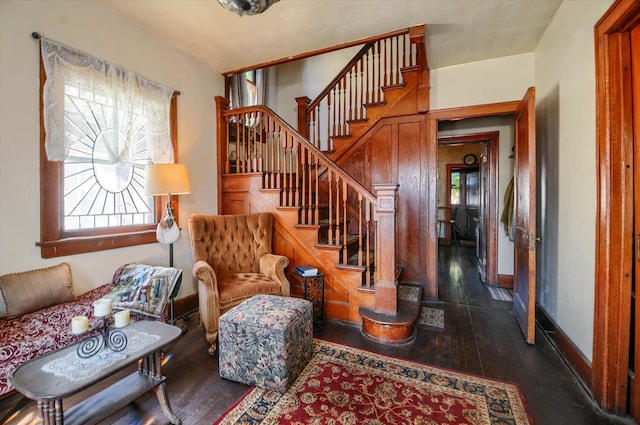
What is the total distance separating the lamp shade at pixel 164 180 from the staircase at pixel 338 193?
3.20 feet

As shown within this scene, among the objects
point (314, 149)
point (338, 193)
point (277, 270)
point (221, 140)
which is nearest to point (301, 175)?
point (314, 149)

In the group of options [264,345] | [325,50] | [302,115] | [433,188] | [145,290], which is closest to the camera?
[264,345]

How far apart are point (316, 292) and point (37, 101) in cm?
283

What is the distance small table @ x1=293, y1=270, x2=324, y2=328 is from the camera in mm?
2844

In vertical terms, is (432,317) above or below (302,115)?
below

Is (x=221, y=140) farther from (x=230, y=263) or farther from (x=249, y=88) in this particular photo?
(x=249, y=88)

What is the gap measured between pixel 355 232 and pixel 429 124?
172 centimetres

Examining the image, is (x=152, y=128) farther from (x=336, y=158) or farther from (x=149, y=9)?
(x=336, y=158)

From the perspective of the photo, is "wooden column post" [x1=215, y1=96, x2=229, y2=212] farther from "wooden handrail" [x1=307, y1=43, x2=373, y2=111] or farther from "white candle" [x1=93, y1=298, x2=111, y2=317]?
"white candle" [x1=93, y1=298, x2=111, y2=317]

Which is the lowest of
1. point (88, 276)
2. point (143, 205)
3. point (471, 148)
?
point (88, 276)

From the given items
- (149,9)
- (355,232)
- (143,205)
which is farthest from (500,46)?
(143,205)

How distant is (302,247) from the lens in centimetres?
322

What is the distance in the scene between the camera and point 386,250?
2.66 m

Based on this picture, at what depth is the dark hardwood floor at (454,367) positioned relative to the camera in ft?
5.45
